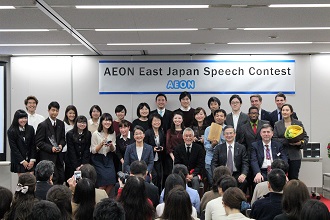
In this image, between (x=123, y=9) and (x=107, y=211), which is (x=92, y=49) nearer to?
(x=123, y=9)

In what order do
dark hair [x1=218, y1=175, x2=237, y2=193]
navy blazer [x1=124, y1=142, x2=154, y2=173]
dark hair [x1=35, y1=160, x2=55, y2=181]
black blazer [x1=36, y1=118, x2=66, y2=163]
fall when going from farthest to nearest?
black blazer [x1=36, y1=118, x2=66, y2=163]
navy blazer [x1=124, y1=142, x2=154, y2=173]
dark hair [x1=35, y1=160, x2=55, y2=181]
dark hair [x1=218, y1=175, x2=237, y2=193]

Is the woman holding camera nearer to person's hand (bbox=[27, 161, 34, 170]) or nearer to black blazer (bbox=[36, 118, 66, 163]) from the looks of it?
black blazer (bbox=[36, 118, 66, 163])

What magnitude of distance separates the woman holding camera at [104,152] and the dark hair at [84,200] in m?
3.33

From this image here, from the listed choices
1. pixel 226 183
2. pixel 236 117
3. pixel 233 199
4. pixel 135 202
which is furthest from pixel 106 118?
pixel 233 199

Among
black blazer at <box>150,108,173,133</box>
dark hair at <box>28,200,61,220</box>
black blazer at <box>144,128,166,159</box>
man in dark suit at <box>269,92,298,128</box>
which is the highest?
man in dark suit at <box>269,92,298,128</box>

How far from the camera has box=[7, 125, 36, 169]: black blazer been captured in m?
7.10

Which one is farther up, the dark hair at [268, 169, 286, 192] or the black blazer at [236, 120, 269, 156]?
the black blazer at [236, 120, 269, 156]

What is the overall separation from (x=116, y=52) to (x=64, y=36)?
1980mm

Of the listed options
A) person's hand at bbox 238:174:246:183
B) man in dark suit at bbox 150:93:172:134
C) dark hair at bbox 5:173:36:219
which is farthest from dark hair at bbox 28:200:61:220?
man in dark suit at bbox 150:93:172:134

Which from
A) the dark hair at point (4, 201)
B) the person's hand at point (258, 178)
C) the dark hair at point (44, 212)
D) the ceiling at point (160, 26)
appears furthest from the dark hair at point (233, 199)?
the person's hand at point (258, 178)

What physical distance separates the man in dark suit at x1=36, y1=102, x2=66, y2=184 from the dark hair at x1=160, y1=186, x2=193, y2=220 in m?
4.09

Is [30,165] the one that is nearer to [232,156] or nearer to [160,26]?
[160,26]

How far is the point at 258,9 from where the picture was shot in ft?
18.1

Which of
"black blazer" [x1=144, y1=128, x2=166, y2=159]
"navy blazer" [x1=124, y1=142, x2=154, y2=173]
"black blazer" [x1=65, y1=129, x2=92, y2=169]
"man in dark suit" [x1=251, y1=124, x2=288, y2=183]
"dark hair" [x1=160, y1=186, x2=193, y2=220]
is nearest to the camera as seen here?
"dark hair" [x1=160, y1=186, x2=193, y2=220]
